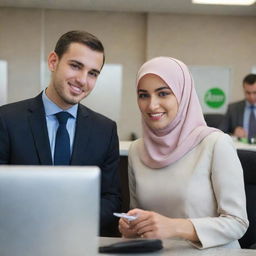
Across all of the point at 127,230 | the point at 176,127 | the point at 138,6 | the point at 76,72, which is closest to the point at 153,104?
the point at 176,127

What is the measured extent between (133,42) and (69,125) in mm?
5205

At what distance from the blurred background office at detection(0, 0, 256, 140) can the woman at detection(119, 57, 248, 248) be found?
201 inches

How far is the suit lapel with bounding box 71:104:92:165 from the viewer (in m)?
1.84

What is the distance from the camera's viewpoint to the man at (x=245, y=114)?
16.3 feet

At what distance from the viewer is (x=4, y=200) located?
0.88m

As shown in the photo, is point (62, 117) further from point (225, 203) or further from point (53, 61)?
point (225, 203)

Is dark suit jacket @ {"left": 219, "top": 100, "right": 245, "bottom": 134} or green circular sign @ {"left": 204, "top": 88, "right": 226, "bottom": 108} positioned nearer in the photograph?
dark suit jacket @ {"left": 219, "top": 100, "right": 245, "bottom": 134}

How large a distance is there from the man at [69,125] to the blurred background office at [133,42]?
16.3 feet

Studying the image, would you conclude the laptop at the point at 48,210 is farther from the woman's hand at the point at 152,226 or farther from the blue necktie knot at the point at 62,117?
the blue necktie knot at the point at 62,117

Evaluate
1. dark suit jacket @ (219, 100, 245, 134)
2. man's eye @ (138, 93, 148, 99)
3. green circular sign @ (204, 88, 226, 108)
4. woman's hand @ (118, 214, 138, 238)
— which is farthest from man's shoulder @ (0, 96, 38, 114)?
green circular sign @ (204, 88, 226, 108)

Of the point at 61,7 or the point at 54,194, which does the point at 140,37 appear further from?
the point at 54,194

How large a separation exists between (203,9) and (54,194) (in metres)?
5.97

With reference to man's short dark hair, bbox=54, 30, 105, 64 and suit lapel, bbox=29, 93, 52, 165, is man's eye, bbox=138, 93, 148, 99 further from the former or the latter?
suit lapel, bbox=29, 93, 52, 165

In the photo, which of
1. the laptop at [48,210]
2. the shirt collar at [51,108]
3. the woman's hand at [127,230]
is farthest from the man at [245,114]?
the laptop at [48,210]
